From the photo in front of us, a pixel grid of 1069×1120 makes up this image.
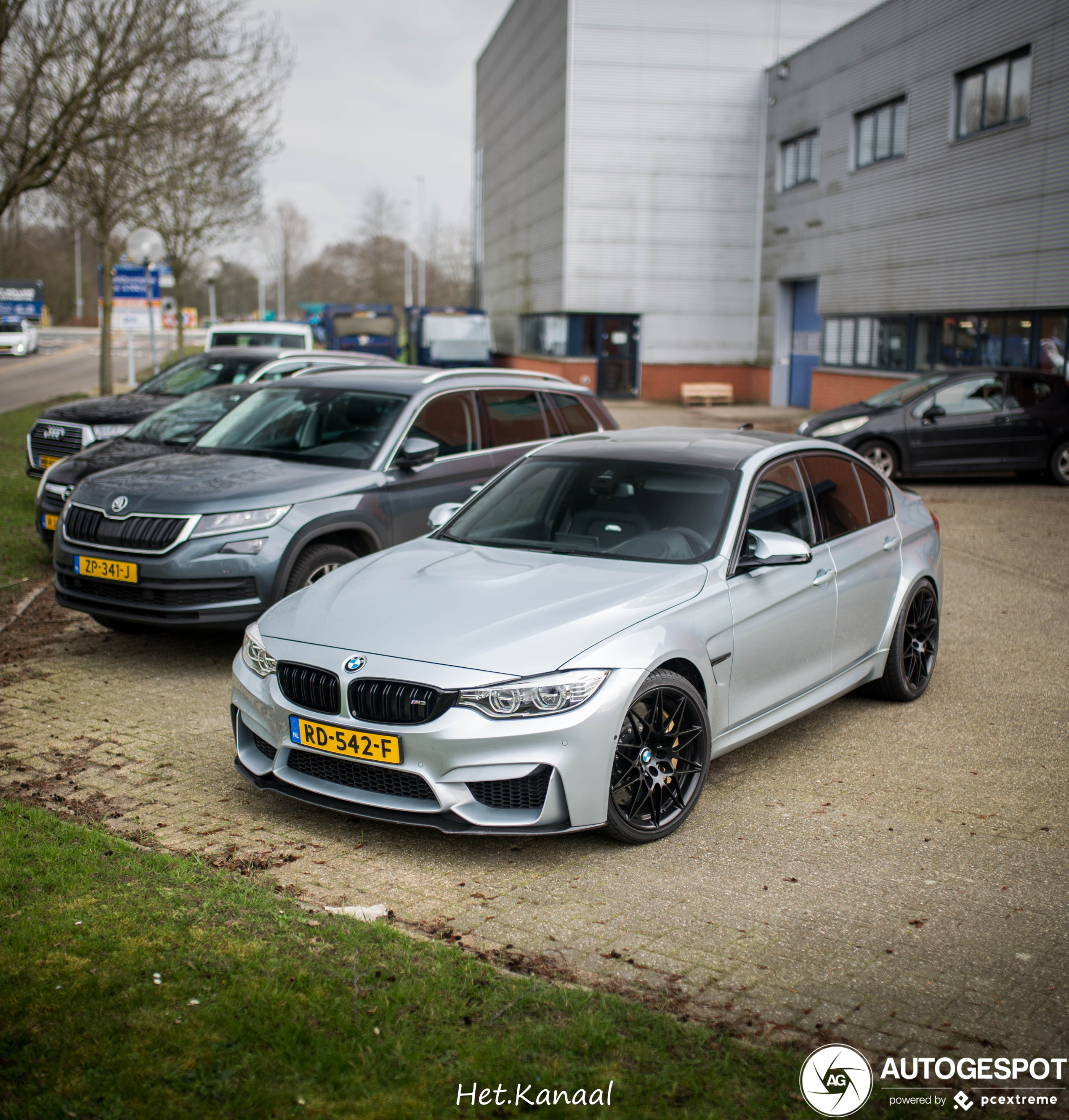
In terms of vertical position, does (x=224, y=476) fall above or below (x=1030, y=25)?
below

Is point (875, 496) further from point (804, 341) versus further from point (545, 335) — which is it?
point (545, 335)

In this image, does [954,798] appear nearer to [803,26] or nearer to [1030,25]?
[1030,25]

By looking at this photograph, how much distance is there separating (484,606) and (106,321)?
23570mm

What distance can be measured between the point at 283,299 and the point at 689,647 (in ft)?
333

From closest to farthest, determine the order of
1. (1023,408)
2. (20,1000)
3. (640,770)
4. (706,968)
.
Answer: (20,1000) < (706,968) < (640,770) < (1023,408)

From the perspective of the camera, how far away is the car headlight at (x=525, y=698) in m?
4.15

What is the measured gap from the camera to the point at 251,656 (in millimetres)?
4891

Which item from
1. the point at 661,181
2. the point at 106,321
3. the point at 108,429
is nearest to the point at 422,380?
the point at 108,429

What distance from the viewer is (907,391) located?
1648 cm

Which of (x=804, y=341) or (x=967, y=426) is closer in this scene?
(x=967, y=426)

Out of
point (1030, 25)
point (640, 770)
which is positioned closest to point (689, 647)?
point (640, 770)

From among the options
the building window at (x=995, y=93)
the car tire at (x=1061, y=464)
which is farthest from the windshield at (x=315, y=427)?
the building window at (x=995, y=93)

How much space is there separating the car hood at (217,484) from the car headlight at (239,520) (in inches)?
1.2

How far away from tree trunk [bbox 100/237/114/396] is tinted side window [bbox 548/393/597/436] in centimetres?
1751
